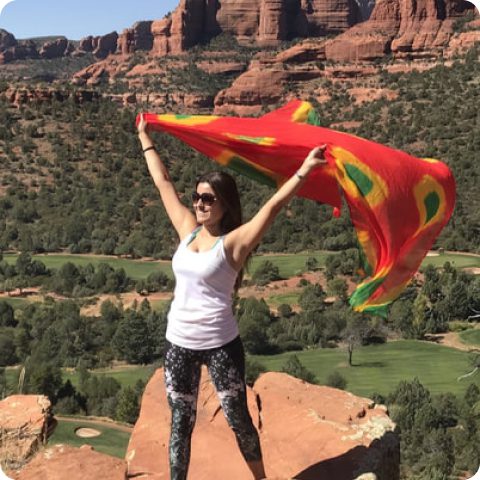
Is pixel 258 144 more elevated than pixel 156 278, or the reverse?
pixel 258 144

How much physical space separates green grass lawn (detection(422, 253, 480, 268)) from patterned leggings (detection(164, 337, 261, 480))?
130 feet

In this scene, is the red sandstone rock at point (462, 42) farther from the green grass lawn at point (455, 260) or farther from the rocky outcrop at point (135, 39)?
the rocky outcrop at point (135, 39)

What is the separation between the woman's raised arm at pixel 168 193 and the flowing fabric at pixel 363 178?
0.31 meters

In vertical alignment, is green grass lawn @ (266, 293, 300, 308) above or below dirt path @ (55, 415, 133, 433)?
below

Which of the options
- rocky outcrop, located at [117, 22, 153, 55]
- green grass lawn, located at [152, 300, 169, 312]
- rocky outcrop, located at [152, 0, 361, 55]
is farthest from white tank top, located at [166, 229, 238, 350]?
rocky outcrop, located at [117, 22, 153, 55]

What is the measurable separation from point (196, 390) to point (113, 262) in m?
44.1

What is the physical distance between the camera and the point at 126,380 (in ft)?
93.8

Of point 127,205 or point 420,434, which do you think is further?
point 127,205

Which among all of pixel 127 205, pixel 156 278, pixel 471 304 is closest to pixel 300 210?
pixel 127 205

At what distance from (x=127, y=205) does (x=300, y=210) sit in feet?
47.8

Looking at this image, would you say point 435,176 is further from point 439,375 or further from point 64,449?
point 439,375

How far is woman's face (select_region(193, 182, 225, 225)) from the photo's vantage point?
15.6ft

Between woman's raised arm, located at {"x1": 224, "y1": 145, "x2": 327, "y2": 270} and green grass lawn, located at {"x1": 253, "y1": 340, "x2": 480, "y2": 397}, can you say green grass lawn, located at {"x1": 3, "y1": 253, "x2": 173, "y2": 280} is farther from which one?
woman's raised arm, located at {"x1": 224, "y1": 145, "x2": 327, "y2": 270}

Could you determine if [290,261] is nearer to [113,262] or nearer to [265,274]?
[265,274]
